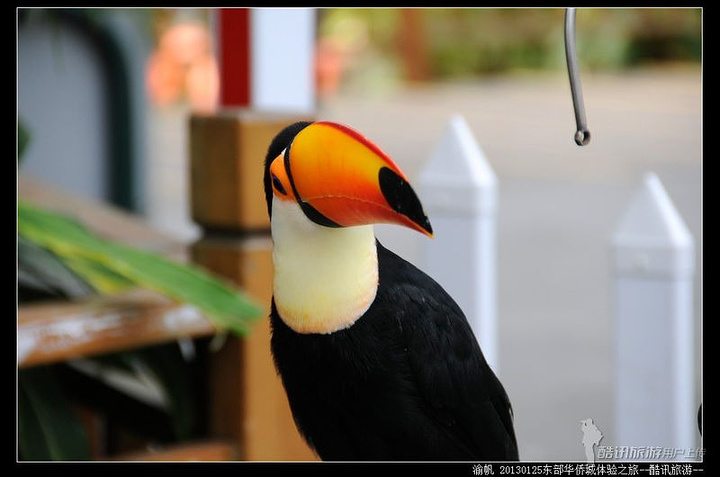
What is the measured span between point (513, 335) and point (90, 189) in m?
0.98

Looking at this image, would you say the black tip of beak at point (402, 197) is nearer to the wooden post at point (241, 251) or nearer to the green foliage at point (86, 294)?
the wooden post at point (241, 251)

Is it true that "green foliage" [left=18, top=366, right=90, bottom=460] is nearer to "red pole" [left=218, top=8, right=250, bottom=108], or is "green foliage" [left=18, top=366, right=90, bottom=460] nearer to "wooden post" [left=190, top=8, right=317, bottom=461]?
"wooden post" [left=190, top=8, right=317, bottom=461]

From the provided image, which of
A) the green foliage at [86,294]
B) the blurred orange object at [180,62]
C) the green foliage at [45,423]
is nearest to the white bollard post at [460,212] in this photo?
the green foliage at [86,294]

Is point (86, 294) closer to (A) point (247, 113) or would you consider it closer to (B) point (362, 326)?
(A) point (247, 113)

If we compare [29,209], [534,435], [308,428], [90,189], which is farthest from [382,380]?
[90,189]

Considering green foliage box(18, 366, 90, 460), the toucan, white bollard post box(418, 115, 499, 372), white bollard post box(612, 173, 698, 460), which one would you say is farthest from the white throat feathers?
green foliage box(18, 366, 90, 460)

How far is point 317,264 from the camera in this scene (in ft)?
1.25

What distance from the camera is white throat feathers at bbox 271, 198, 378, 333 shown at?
38 centimetres

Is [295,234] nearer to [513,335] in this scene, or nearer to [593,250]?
[513,335]

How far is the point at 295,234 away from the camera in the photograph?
0.39 meters

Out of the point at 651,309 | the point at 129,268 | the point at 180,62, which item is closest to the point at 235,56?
the point at 651,309

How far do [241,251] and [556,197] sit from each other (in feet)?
4.81

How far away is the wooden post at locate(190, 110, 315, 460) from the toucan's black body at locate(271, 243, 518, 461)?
0.07 meters
